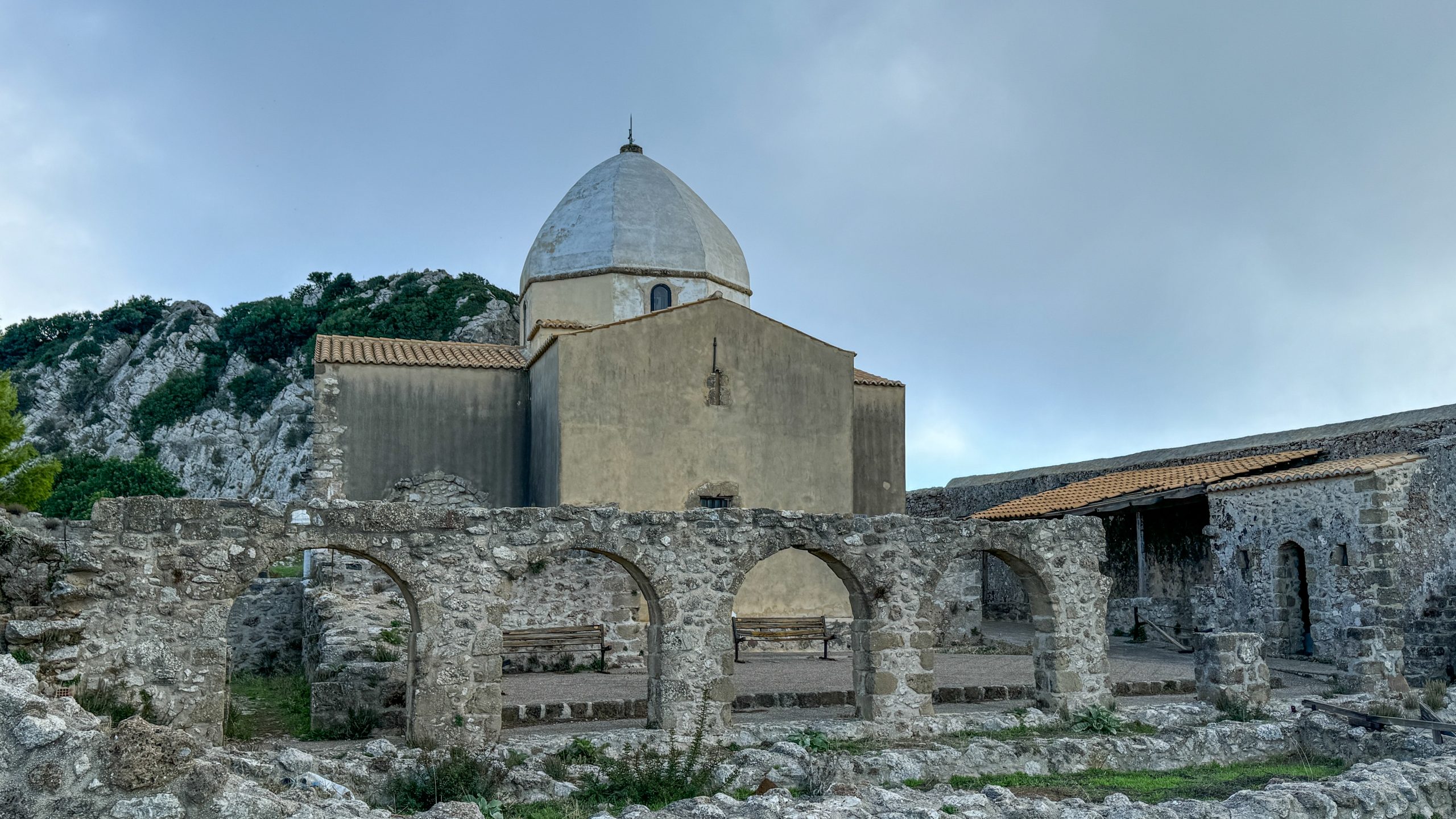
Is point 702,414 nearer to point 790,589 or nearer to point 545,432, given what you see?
point 545,432

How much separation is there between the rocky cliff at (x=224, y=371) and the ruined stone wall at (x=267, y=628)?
21632 millimetres

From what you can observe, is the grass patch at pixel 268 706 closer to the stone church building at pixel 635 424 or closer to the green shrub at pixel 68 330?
the stone church building at pixel 635 424

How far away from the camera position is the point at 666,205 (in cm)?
2523

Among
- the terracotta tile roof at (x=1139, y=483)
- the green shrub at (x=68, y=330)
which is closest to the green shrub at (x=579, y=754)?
the terracotta tile roof at (x=1139, y=483)

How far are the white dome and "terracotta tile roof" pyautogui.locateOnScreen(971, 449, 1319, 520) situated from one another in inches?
343

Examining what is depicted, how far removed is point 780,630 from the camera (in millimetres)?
17516

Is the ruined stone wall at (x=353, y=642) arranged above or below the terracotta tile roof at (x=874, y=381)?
below

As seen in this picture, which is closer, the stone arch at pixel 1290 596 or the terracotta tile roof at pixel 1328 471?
the terracotta tile roof at pixel 1328 471

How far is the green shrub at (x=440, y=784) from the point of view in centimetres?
943

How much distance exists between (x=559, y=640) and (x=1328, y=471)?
1179cm

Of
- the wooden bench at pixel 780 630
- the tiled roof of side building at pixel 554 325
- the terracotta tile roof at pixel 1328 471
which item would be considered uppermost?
the tiled roof of side building at pixel 554 325

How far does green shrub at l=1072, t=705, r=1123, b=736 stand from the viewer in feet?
39.7

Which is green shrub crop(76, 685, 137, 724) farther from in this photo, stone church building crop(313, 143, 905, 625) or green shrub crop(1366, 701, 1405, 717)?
green shrub crop(1366, 701, 1405, 717)

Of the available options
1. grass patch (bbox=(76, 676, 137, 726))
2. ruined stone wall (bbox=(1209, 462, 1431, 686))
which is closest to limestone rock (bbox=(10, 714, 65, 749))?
grass patch (bbox=(76, 676, 137, 726))
